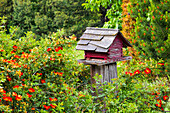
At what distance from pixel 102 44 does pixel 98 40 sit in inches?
4.4

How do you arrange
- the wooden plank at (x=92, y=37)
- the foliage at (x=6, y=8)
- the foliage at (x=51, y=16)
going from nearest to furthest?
the wooden plank at (x=92, y=37) → the foliage at (x=51, y=16) → the foliage at (x=6, y=8)

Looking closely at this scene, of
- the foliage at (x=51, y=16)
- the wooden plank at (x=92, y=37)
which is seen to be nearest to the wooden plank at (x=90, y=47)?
the wooden plank at (x=92, y=37)

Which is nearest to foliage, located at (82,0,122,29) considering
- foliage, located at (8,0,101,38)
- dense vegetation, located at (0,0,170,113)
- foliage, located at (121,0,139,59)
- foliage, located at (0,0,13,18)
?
foliage, located at (121,0,139,59)

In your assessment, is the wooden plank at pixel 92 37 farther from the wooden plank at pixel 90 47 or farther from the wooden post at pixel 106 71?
the wooden post at pixel 106 71

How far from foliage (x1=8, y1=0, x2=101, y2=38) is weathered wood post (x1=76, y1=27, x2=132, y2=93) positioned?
1085cm

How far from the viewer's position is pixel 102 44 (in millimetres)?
3197

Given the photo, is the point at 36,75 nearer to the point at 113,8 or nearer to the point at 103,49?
the point at 103,49

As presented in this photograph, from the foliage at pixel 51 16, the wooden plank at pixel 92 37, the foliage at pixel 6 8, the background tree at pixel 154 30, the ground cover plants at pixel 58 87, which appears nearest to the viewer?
the ground cover plants at pixel 58 87

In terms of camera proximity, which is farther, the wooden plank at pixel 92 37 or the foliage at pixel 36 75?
the wooden plank at pixel 92 37

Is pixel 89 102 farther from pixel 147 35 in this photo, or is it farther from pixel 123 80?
pixel 147 35

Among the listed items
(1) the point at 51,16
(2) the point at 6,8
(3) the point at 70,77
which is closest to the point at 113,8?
(3) the point at 70,77

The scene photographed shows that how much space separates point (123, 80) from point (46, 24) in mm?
11894

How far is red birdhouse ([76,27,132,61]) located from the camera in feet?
10.5

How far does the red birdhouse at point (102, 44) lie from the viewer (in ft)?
10.5
